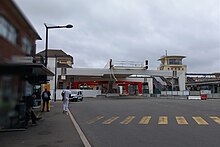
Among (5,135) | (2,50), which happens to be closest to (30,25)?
(2,50)

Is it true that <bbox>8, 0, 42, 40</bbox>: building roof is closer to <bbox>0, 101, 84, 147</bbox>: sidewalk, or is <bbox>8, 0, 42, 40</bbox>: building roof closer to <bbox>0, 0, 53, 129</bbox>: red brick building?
<bbox>0, 0, 53, 129</bbox>: red brick building

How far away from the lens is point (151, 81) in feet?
291

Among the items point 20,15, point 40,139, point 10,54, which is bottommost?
point 40,139

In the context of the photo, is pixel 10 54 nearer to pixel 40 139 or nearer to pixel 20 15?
pixel 20 15

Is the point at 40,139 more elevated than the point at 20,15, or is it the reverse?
the point at 20,15

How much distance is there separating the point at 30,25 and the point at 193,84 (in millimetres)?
99311

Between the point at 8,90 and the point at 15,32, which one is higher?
the point at 15,32

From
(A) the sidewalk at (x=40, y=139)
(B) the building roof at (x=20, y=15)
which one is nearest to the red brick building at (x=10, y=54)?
(B) the building roof at (x=20, y=15)

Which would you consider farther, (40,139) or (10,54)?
(40,139)

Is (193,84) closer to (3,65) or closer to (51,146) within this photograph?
(51,146)

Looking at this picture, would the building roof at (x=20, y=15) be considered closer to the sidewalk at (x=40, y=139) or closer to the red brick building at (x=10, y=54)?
the red brick building at (x=10, y=54)

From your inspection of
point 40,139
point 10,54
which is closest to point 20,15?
point 10,54

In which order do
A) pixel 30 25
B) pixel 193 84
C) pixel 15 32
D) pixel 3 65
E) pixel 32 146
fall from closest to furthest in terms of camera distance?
pixel 3 65
pixel 15 32
pixel 30 25
pixel 32 146
pixel 193 84

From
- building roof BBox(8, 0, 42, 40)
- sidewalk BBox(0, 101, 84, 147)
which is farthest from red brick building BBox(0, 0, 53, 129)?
sidewalk BBox(0, 101, 84, 147)
